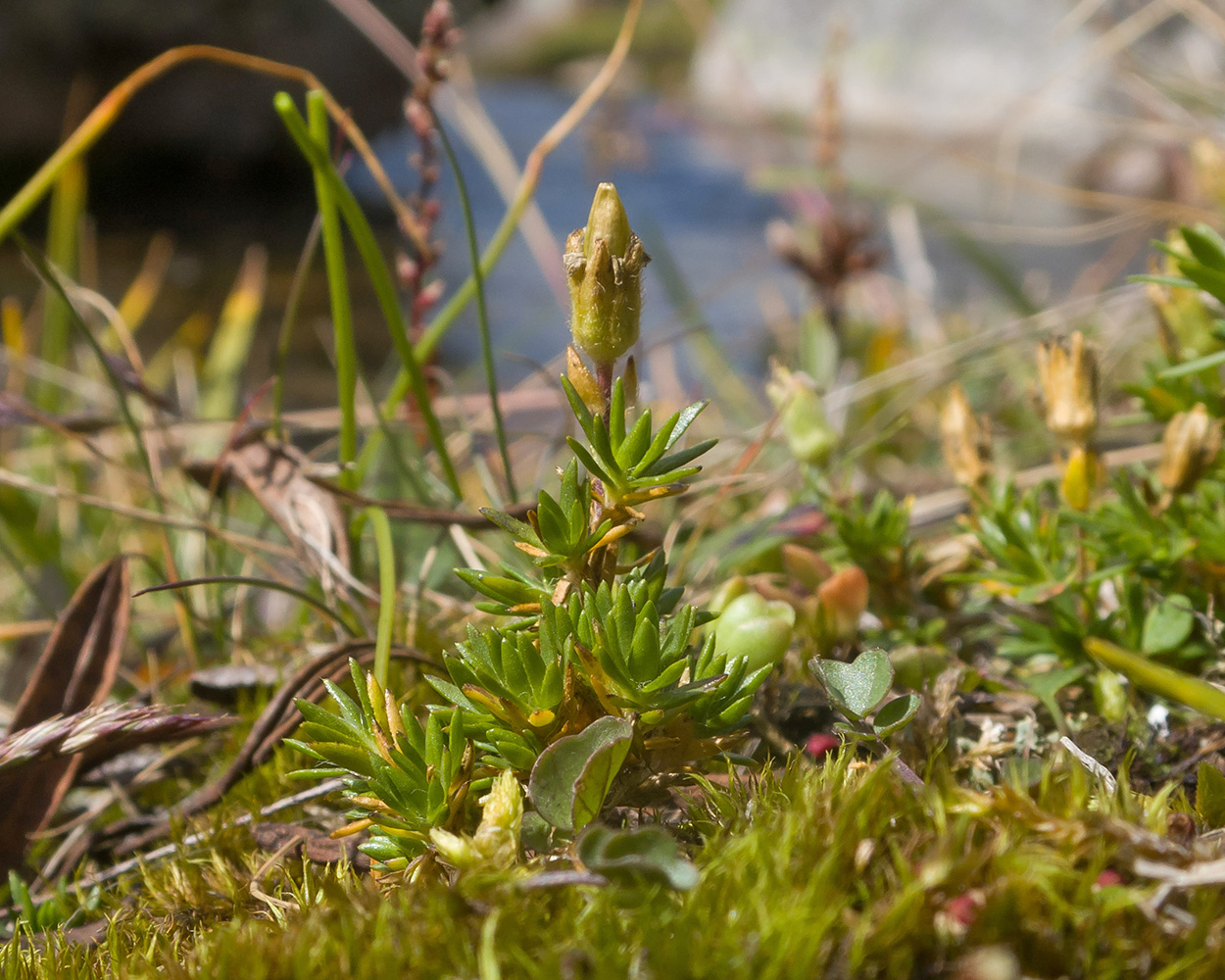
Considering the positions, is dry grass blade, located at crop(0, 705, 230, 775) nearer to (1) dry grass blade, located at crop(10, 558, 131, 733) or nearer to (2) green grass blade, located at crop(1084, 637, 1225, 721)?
(1) dry grass blade, located at crop(10, 558, 131, 733)

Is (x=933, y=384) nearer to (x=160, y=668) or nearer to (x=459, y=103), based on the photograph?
(x=459, y=103)

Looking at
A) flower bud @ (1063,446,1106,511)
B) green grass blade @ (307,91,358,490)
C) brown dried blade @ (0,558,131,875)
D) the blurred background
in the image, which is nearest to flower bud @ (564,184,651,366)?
green grass blade @ (307,91,358,490)

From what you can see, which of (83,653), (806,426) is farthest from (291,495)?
(806,426)

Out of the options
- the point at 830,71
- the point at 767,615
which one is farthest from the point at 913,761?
the point at 830,71

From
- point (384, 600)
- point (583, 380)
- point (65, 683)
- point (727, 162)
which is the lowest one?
point (65, 683)

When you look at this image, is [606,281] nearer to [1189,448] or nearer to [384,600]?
Answer: [384,600]

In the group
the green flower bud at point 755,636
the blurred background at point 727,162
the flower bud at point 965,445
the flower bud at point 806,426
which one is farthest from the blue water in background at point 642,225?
the green flower bud at point 755,636
